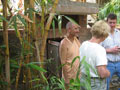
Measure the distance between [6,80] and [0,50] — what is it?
31 cm

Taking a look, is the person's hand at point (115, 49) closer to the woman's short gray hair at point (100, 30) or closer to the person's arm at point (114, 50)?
the person's arm at point (114, 50)

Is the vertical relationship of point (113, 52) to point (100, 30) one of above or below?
below

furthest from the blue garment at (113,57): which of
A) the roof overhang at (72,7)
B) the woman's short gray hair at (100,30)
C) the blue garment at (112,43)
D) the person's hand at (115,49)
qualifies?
the roof overhang at (72,7)

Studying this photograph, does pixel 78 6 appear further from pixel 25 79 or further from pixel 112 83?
pixel 25 79

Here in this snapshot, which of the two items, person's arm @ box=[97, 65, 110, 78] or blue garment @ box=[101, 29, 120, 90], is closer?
person's arm @ box=[97, 65, 110, 78]

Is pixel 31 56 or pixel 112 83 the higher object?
pixel 31 56

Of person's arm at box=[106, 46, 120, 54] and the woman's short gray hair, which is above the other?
the woman's short gray hair

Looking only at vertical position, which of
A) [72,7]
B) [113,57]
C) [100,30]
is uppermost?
[72,7]

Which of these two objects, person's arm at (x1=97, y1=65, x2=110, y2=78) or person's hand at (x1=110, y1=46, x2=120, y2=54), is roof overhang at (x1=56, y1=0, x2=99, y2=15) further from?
person's arm at (x1=97, y1=65, x2=110, y2=78)

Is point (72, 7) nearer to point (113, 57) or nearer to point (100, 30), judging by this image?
point (113, 57)

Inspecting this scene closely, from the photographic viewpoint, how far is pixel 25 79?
209cm

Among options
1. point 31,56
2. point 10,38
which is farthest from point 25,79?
point 10,38

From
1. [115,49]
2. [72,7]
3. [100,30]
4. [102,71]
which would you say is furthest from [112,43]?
[72,7]

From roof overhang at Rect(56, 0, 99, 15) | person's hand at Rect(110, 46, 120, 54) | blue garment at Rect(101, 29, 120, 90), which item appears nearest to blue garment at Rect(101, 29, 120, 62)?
blue garment at Rect(101, 29, 120, 90)
